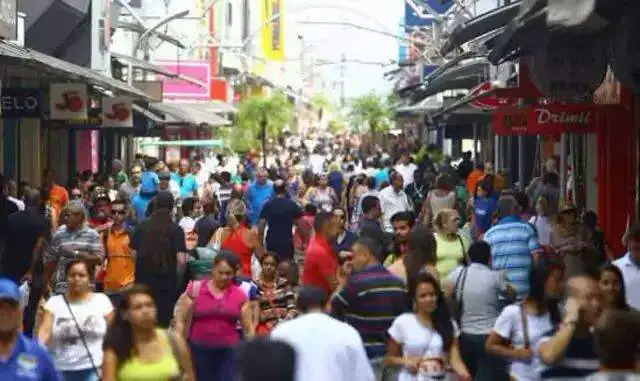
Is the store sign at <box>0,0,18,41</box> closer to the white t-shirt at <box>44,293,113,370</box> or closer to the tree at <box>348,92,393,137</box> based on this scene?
the white t-shirt at <box>44,293,113,370</box>

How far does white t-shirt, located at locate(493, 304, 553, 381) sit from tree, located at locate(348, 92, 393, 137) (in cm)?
9740

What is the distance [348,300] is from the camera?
1220cm

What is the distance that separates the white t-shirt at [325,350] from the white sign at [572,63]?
680cm

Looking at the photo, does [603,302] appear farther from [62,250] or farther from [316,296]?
[62,250]

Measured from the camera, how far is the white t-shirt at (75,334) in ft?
37.3

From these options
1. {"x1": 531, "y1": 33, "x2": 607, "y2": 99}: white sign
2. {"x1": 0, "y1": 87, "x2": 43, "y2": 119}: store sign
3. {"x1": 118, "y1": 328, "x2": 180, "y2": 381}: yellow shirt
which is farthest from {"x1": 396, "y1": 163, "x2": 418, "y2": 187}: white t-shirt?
{"x1": 118, "y1": 328, "x2": 180, "y2": 381}: yellow shirt

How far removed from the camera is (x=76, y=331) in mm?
11375

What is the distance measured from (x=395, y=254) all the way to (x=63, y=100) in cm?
1567

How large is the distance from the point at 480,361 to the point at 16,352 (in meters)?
4.25

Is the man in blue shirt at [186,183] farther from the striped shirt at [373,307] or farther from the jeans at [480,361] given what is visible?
the striped shirt at [373,307]

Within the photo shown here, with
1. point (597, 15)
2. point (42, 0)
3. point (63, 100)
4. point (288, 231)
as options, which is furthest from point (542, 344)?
point (42, 0)

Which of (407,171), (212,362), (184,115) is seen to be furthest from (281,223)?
(184,115)

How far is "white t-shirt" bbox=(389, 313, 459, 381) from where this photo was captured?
35.3 ft

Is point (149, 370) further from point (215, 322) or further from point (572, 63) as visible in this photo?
point (572, 63)
